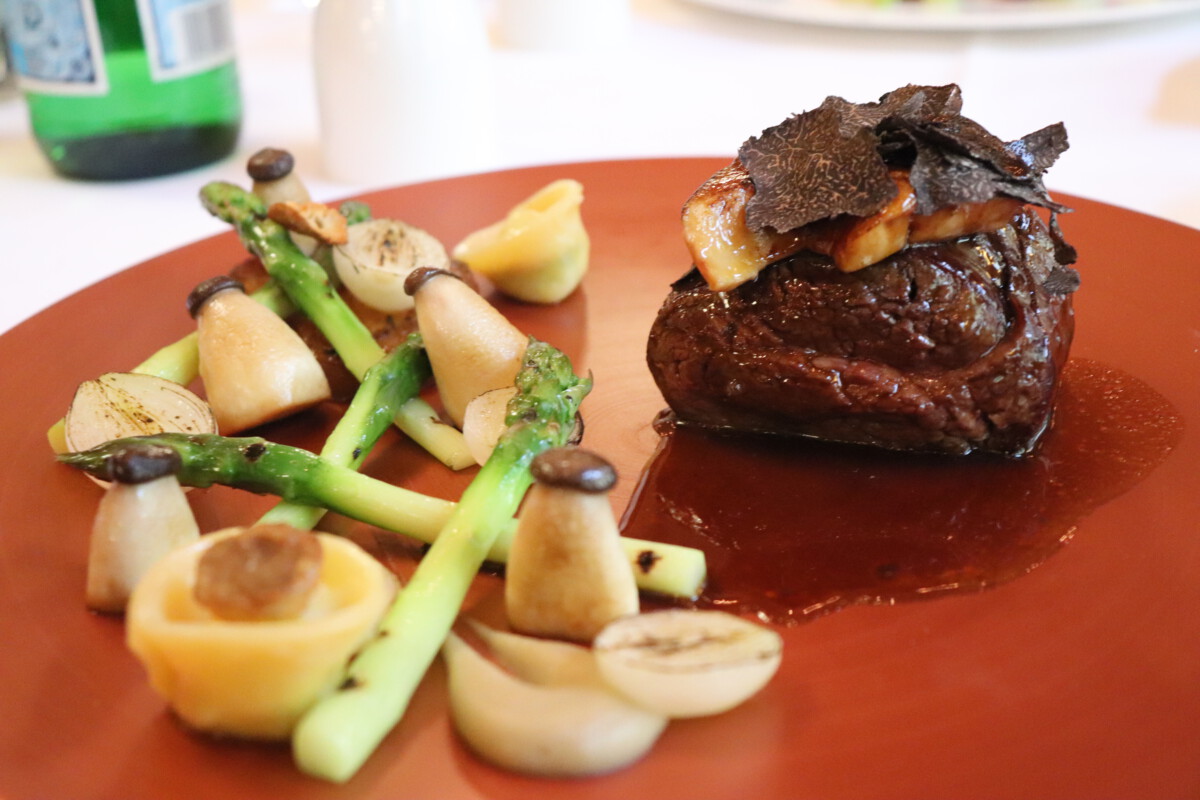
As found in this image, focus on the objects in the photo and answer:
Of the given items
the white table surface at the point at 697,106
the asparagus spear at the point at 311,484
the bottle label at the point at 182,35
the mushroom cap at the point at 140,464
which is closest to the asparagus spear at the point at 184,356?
the asparagus spear at the point at 311,484

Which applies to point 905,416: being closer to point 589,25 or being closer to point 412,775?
point 412,775

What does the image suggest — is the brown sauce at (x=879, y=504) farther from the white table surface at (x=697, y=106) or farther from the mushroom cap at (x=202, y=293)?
the white table surface at (x=697, y=106)

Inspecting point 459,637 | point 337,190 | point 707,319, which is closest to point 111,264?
point 337,190

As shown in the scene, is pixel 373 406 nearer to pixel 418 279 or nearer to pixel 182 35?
pixel 418 279

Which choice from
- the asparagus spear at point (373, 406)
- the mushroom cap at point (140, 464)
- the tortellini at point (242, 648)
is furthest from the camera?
the asparagus spear at point (373, 406)

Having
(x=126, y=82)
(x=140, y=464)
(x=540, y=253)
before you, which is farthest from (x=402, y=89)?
(x=140, y=464)

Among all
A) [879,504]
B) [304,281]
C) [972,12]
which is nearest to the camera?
[879,504]

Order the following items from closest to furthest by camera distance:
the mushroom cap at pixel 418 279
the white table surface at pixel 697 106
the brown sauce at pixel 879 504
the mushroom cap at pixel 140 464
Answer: the mushroom cap at pixel 140 464, the brown sauce at pixel 879 504, the mushroom cap at pixel 418 279, the white table surface at pixel 697 106
